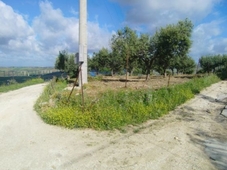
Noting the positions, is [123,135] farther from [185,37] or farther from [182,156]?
[185,37]

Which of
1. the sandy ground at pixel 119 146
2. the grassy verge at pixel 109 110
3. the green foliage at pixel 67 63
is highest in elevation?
the green foliage at pixel 67 63

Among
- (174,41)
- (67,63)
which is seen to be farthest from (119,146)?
(67,63)

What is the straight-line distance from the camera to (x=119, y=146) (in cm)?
468

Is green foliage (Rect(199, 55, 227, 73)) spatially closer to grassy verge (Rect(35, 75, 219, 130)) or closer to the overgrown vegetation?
the overgrown vegetation

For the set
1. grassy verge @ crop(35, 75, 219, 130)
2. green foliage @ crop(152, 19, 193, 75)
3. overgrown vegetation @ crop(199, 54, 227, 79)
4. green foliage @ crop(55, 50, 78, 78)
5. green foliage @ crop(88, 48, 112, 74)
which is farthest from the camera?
green foliage @ crop(88, 48, 112, 74)

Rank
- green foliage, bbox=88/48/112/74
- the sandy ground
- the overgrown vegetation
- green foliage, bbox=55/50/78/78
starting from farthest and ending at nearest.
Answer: green foliage, bbox=88/48/112/74 → the overgrown vegetation → green foliage, bbox=55/50/78/78 → the sandy ground

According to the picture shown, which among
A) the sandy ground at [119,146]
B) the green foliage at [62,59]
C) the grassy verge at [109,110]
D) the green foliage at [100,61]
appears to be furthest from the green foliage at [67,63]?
the sandy ground at [119,146]

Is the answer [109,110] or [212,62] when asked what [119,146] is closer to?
[109,110]

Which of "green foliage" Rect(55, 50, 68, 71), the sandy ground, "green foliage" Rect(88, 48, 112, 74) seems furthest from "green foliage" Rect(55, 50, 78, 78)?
the sandy ground

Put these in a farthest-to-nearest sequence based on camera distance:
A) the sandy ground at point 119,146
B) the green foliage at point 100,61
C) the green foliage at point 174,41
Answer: the green foliage at point 100,61, the green foliage at point 174,41, the sandy ground at point 119,146

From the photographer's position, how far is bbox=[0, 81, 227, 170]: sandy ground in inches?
154

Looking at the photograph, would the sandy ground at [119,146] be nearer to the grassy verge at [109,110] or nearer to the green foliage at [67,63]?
the grassy verge at [109,110]

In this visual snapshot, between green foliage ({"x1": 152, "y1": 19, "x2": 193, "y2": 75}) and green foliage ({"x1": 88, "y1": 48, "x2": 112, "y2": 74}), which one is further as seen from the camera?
green foliage ({"x1": 88, "y1": 48, "x2": 112, "y2": 74})

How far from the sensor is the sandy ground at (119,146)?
390 centimetres
